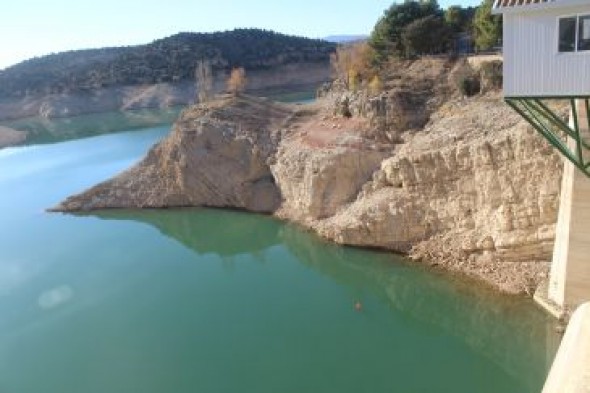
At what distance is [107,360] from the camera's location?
20250mm

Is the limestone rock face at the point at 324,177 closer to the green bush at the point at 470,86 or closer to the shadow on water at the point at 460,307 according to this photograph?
the shadow on water at the point at 460,307

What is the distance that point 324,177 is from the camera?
30.0m

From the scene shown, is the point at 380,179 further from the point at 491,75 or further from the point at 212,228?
the point at 212,228

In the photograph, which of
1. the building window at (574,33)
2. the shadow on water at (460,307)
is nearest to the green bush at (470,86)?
the shadow on water at (460,307)

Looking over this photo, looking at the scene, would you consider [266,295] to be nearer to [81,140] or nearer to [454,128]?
[454,128]

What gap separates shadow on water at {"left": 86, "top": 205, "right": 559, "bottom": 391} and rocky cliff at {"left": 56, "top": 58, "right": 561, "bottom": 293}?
29.8 inches

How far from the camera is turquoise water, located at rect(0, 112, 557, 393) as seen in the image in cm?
1844

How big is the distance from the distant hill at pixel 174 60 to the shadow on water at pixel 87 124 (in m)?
7.74

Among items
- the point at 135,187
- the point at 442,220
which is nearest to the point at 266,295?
the point at 442,220

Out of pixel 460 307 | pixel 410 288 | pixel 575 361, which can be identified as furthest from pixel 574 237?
pixel 410 288

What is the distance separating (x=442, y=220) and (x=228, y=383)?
1151 cm

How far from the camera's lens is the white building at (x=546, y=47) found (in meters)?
11.2

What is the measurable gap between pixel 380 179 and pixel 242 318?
375 inches

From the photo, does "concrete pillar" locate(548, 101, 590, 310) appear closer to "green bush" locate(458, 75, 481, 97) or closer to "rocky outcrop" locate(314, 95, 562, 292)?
"rocky outcrop" locate(314, 95, 562, 292)
